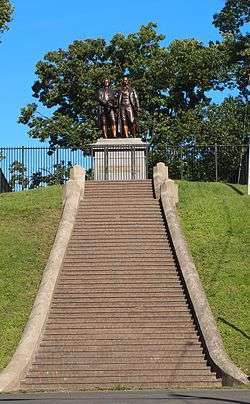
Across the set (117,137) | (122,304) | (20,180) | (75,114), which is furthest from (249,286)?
(75,114)

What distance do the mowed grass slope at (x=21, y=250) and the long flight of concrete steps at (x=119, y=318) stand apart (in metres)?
0.62

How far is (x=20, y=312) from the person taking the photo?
1599 centimetres

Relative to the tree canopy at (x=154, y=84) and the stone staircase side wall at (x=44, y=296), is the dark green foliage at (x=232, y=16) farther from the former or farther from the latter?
the stone staircase side wall at (x=44, y=296)

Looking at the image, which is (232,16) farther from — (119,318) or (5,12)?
(119,318)

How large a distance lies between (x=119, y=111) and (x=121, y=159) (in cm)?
229

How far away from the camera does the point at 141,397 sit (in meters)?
11.4

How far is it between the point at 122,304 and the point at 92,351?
2.07m

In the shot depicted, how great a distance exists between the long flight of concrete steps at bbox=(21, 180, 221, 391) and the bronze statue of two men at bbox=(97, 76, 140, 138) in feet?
27.1

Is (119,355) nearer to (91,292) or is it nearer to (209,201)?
(91,292)

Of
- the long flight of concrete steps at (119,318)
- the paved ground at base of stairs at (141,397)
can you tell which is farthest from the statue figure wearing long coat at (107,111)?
the paved ground at base of stairs at (141,397)

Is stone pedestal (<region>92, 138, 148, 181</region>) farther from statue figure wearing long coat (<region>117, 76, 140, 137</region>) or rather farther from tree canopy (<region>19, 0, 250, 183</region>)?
tree canopy (<region>19, 0, 250, 183</region>)

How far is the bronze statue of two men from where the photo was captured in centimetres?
2927

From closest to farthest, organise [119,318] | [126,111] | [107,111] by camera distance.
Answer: [119,318] < [126,111] < [107,111]

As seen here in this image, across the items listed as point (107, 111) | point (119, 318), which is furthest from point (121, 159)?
point (119, 318)
